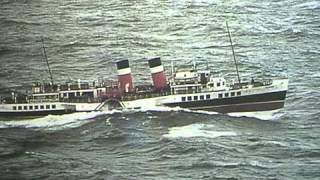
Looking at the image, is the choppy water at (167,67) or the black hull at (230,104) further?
the black hull at (230,104)

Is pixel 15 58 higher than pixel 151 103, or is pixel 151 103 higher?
pixel 15 58

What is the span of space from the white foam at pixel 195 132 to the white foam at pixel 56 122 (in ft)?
1.01

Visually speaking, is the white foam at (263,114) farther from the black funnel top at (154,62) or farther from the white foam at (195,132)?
the black funnel top at (154,62)

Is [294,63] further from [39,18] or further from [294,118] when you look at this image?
[39,18]

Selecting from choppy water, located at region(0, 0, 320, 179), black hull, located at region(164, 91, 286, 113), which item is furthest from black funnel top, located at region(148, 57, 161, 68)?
black hull, located at region(164, 91, 286, 113)

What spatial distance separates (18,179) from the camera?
10.4 ft

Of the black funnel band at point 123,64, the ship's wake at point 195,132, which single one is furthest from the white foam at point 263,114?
the black funnel band at point 123,64

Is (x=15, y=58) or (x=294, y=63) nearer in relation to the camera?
(x=294, y=63)

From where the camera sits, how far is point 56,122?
129 inches

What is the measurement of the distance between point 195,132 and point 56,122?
2.10ft

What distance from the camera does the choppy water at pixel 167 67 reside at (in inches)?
121

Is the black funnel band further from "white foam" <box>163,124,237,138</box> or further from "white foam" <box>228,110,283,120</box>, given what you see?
"white foam" <box>228,110,283,120</box>

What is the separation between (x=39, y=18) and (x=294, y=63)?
47.8 inches

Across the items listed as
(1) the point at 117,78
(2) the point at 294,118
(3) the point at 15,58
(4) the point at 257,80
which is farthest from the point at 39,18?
(2) the point at 294,118
